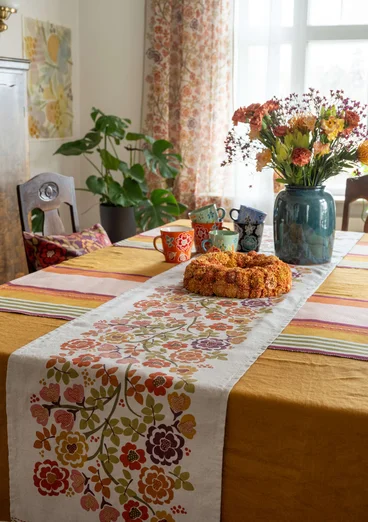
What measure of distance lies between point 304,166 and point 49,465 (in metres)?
1.16

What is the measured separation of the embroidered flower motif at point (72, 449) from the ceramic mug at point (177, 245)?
0.97m

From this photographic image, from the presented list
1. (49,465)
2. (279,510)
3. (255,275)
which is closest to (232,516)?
(279,510)

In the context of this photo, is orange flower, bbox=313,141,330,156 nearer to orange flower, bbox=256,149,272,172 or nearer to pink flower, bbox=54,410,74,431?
orange flower, bbox=256,149,272,172

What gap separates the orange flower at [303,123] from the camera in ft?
6.22

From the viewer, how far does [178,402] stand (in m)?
1.18

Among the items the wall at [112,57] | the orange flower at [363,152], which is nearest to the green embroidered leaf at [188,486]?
the orange flower at [363,152]

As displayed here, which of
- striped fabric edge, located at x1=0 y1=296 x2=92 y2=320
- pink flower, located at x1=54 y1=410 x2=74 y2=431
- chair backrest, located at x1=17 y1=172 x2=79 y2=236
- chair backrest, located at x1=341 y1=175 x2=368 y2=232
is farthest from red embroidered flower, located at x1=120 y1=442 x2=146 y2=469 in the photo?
chair backrest, located at x1=341 y1=175 x2=368 y2=232

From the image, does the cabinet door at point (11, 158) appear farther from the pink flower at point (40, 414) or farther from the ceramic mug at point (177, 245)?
the pink flower at point (40, 414)

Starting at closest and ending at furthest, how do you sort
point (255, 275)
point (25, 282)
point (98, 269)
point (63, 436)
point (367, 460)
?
point (367, 460)
point (63, 436)
point (255, 275)
point (25, 282)
point (98, 269)

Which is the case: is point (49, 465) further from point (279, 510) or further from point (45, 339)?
point (279, 510)

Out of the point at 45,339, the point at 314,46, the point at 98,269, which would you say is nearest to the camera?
the point at 45,339

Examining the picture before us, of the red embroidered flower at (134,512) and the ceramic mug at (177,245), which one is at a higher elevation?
the ceramic mug at (177,245)

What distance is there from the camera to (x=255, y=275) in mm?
1727

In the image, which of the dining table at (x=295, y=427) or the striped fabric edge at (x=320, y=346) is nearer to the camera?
the dining table at (x=295, y=427)
